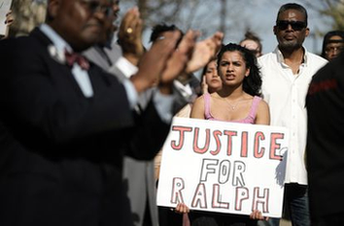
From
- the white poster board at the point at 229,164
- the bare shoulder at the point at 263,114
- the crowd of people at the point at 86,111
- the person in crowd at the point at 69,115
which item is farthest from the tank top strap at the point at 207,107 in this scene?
the person in crowd at the point at 69,115

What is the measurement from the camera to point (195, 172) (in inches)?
296

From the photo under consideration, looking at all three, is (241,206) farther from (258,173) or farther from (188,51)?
(188,51)

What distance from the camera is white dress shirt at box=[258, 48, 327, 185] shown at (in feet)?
25.3

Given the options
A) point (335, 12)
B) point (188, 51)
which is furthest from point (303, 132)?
point (335, 12)

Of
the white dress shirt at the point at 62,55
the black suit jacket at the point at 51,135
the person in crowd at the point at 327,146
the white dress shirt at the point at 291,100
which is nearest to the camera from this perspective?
the black suit jacket at the point at 51,135

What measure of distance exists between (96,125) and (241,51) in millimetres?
4456

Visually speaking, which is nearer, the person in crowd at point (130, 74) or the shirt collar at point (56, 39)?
A: the shirt collar at point (56, 39)

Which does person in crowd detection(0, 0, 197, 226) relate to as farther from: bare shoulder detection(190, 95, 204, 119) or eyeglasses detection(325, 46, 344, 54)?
eyeglasses detection(325, 46, 344, 54)

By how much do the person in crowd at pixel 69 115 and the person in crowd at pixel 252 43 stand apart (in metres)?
5.72

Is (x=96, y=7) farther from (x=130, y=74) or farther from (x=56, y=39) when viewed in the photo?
(x=130, y=74)

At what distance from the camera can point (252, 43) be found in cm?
992

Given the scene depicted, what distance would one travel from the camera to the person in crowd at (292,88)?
25.3 ft

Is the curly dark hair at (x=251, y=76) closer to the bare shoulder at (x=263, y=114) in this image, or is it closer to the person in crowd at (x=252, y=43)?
the bare shoulder at (x=263, y=114)

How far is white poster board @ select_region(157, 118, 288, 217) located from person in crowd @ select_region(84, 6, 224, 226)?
5.57ft
